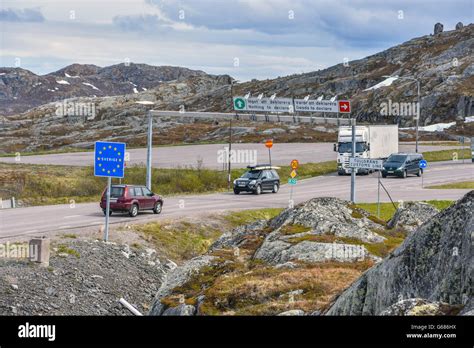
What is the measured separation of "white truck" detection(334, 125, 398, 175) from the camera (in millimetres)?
59000

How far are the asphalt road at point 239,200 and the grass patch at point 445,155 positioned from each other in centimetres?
640

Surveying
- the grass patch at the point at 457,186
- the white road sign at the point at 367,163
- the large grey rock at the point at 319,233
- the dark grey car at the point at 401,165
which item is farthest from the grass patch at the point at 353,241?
the dark grey car at the point at 401,165

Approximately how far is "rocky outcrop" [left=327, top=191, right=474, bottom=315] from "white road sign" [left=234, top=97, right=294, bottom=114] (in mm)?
25651

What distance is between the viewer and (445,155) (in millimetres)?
75312

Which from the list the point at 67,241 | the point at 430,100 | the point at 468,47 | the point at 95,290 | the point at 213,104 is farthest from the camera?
the point at 213,104

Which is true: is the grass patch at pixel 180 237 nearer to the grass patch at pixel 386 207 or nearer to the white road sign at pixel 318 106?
the white road sign at pixel 318 106

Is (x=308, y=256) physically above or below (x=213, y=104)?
below

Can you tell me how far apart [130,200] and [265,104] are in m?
8.73

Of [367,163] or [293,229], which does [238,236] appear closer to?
[293,229]
